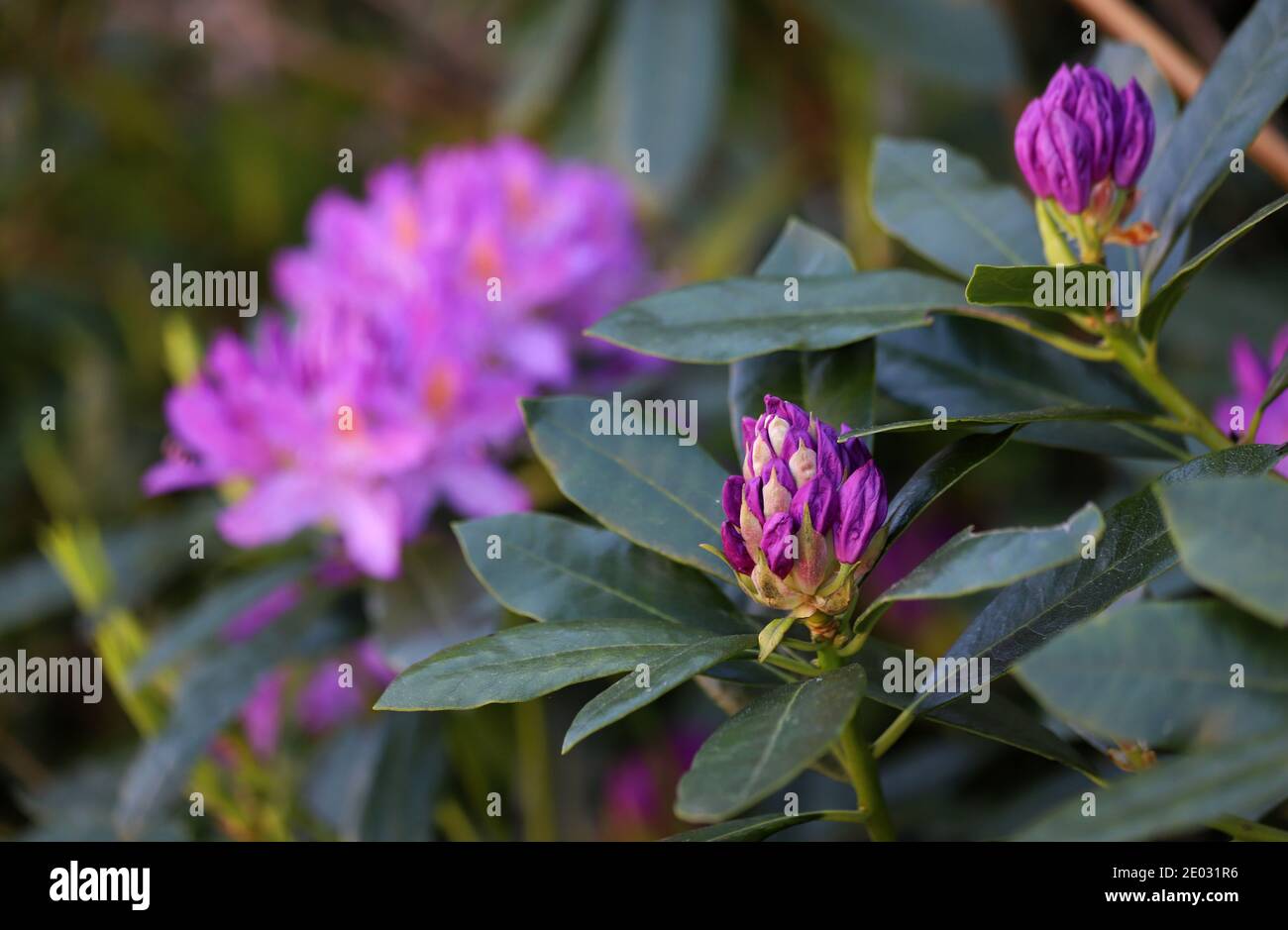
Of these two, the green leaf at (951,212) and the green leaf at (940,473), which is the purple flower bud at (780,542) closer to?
the green leaf at (940,473)

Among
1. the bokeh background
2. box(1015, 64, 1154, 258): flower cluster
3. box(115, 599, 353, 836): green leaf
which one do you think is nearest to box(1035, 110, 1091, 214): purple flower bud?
box(1015, 64, 1154, 258): flower cluster

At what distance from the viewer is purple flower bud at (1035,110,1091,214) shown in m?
0.57

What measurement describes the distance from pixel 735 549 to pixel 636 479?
110mm

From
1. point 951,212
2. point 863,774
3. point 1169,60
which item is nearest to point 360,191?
point 1169,60

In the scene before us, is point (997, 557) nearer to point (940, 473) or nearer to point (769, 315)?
point (940, 473)

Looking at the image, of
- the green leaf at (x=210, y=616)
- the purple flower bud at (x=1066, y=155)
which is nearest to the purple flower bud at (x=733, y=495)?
the purple flower bud at (x=1066, y=155)

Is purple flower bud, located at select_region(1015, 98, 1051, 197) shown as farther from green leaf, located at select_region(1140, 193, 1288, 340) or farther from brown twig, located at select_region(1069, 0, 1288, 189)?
brown twig, located at select_region(1069, 0, 1288, 189)

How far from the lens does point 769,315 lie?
0.63 metres

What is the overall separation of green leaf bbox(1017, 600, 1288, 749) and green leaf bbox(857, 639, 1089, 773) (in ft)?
0.44

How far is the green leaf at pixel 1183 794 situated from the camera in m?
0.35
